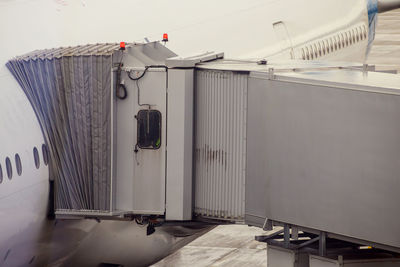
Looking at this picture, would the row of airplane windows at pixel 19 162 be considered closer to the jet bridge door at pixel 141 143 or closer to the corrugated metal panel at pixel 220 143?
the jet bridge door at pixel 141 143

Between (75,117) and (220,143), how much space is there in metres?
2.01

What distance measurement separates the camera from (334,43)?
1834cm

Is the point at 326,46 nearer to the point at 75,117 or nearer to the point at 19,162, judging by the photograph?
the point at 75,117

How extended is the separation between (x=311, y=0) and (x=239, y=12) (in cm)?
268

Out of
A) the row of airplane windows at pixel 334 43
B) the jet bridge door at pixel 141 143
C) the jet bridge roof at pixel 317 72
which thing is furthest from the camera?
the row of airplane windows at pixel 334 43

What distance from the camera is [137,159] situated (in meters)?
10.2

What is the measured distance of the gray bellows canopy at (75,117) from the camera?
10.2m

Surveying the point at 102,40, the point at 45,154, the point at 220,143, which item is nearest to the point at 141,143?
the point at 220,143

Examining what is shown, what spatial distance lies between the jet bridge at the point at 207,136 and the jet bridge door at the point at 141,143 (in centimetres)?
1

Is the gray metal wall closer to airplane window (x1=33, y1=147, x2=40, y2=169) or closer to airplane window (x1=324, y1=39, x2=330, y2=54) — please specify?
airplane window (x1=33, y1=147, x2=40, y2=169)

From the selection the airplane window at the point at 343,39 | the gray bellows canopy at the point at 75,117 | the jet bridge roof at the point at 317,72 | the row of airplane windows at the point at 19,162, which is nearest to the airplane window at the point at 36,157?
the row of airplane windows at the point at 19,162

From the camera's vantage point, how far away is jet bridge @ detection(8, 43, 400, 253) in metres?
8.75

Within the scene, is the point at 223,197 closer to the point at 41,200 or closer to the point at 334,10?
the point at 41,200

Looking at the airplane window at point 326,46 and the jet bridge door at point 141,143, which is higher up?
the airplane window at point 326,46
